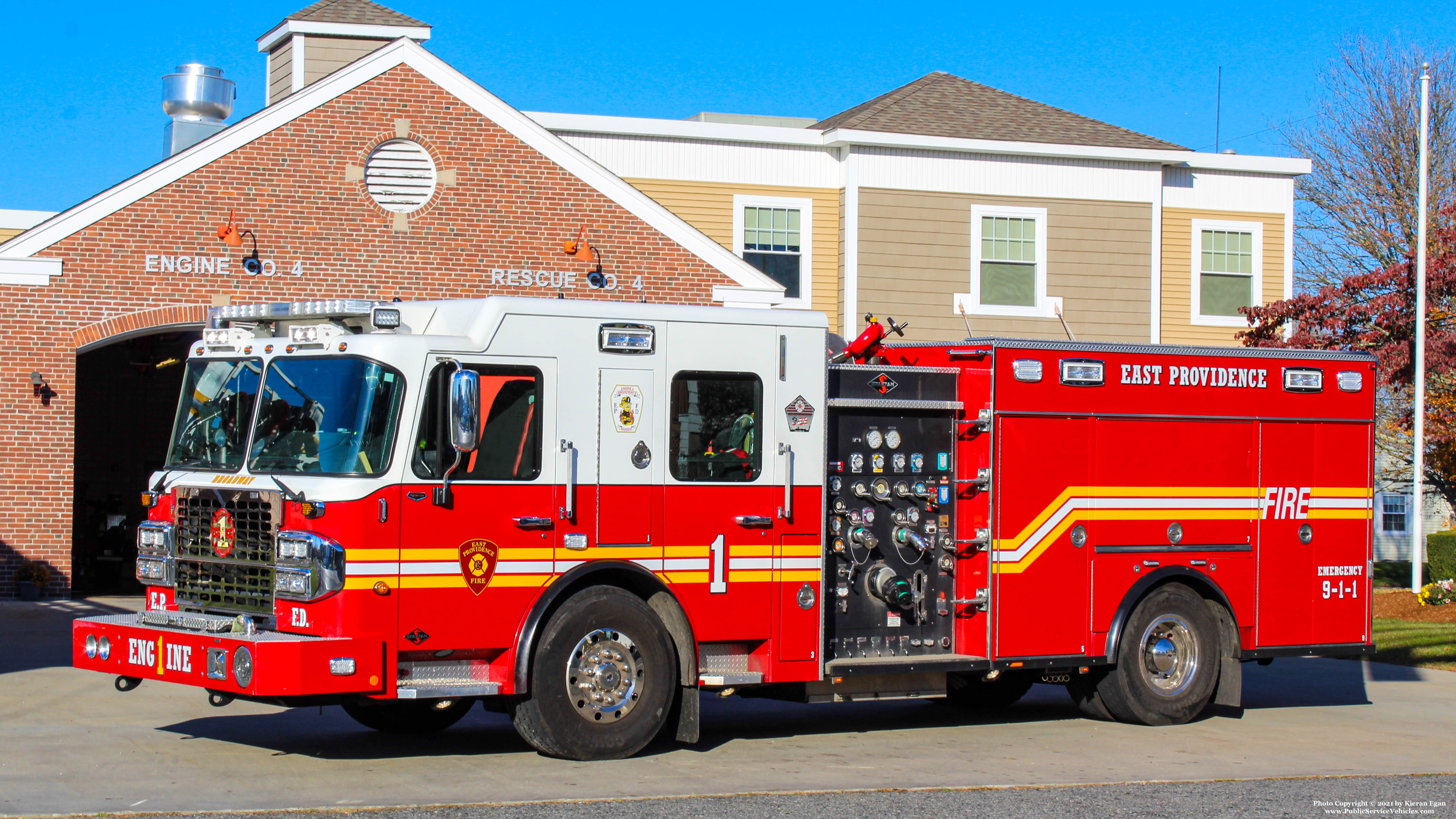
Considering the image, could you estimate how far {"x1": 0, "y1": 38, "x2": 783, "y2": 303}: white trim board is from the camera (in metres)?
18.1

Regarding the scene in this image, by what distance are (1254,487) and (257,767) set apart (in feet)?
23.7

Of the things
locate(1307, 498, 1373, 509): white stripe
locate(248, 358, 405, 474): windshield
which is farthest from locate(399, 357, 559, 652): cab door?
locate(1307, 498, 1373, 509): white stripe

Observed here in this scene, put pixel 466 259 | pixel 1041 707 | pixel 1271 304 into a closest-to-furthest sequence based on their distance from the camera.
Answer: pixel 1041 707 → pixel 466 259 → pixel 1271 304

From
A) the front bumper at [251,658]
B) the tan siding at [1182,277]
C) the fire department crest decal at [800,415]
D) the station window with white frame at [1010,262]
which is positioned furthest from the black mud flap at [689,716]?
the tan siding at [1182,277]

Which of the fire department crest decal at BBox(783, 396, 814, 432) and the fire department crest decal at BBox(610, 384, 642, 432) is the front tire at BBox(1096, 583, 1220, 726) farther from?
Result: the fire department crest decal at BBox(610, 384, 642, 432)

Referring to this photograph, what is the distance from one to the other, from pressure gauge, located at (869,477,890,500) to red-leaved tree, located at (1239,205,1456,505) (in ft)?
46.1

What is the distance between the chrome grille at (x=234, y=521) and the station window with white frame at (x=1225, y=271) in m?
19.0

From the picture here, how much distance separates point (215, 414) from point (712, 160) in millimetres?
14247

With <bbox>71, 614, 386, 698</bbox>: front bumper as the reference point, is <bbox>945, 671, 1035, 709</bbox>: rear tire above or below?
below

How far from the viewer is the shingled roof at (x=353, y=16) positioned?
73.9 feet

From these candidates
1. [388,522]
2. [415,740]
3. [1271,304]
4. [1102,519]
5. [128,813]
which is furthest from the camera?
[1271,304]

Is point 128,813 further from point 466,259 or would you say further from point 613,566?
point 466,259

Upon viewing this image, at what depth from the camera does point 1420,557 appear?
66.3ft

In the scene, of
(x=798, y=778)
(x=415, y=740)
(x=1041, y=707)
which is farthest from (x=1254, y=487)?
(x=415, y=740)
